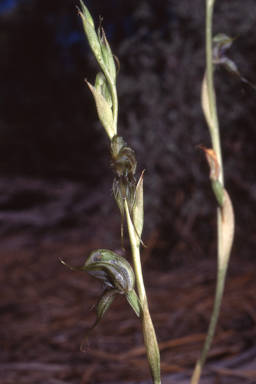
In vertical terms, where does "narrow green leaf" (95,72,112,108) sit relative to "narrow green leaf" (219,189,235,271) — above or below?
above

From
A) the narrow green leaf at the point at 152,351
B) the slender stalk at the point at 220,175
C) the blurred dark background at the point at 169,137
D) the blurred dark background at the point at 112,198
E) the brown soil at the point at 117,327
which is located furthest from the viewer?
the blurred dark background at the point at 169,137

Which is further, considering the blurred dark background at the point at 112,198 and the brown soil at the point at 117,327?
the blurred dark background at the point at 112,198

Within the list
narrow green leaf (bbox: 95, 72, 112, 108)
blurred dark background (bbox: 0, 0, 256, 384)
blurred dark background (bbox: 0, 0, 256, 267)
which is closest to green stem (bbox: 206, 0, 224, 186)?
blurred dark background (bbox: 0, 0, 256, 384)

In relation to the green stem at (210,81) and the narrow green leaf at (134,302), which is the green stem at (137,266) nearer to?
the narrow green leaf at (134,302)

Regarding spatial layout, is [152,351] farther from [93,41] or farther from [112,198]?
[112,198]

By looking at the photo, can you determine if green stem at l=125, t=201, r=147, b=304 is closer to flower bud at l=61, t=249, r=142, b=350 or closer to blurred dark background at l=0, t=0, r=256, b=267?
flower bud at l=61, t=249, r=142, b=350

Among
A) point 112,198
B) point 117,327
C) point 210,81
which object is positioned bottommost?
point 117,327

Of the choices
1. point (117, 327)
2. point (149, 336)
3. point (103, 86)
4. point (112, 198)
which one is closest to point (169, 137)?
point (112, 198)

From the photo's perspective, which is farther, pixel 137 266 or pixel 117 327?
pixel 117 327

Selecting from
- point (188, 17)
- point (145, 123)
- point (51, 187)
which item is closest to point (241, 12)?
point (188, 17)

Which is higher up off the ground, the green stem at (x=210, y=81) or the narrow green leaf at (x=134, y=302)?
the green stem at (x=210, y=81)

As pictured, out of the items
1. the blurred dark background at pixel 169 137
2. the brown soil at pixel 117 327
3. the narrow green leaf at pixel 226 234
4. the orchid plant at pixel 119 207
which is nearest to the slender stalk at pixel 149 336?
the orchid plant at pixel 119 207
